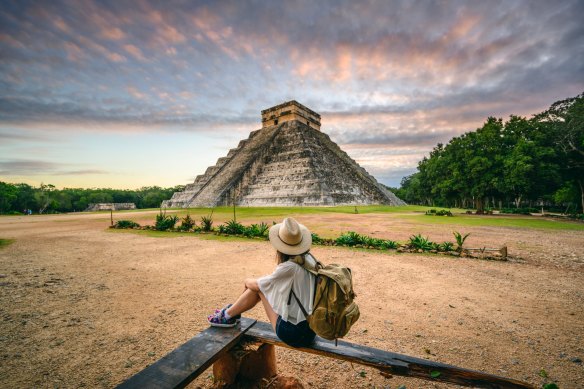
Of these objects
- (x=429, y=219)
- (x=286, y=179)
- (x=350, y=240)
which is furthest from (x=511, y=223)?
(x=286, y=179)

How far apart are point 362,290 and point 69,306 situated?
491cm

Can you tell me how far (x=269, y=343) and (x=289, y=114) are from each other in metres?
43.6

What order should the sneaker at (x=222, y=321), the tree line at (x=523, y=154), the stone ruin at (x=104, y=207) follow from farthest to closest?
the stone ruin at (x=104, y=207), the tree line at (x=523, y=154), the sneaker at (x=222, y=321)

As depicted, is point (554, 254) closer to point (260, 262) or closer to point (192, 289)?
point (260, 262)

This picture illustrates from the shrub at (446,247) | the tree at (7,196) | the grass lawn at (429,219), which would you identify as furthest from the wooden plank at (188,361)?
the tree at (7,196)

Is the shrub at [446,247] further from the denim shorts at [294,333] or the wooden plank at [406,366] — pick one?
the denim shorts at [294,333]

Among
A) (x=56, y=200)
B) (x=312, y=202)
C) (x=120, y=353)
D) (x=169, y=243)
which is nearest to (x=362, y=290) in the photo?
(x=120, y=353)

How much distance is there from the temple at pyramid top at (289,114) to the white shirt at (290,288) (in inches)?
1689

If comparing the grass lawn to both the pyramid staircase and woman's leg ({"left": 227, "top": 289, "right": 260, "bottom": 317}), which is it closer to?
the pyramid staircase

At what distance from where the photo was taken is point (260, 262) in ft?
23.3

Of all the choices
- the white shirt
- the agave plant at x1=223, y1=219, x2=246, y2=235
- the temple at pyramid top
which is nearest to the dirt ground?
the white shirt

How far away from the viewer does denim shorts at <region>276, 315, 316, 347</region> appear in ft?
7.62

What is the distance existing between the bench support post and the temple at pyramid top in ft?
141

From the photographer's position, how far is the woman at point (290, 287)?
2.34 metres
